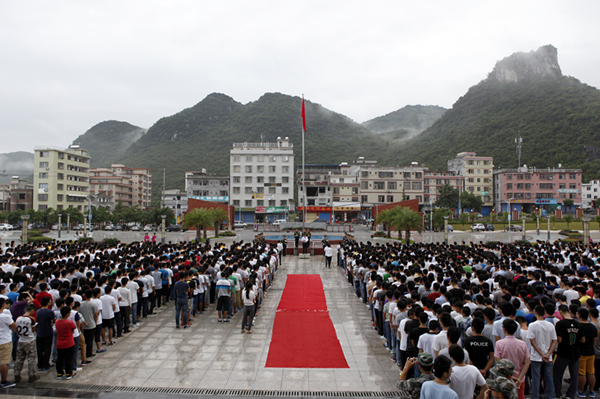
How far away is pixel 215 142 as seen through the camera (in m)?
99.5

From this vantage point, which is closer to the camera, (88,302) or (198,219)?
(88,302)

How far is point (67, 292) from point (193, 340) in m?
2.84

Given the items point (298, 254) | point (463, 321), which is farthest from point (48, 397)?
point (298, 254)

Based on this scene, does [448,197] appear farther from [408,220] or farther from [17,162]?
[17,162]

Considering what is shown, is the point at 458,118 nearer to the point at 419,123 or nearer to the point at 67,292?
the point at 419,123

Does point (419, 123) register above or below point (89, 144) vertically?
above

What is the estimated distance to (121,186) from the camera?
74.1m

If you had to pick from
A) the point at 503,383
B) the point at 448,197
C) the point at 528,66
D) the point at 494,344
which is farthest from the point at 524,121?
the point at 503,383

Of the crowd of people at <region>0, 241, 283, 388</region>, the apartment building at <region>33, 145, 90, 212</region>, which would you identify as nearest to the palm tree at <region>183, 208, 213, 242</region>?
the crowd of people at <region>0, 241, 283, 388</region>

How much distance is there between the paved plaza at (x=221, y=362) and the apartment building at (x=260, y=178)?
176 feet

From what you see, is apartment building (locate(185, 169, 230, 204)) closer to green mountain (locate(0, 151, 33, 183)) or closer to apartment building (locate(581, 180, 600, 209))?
apartment building (locate(581, 180, 600, 209))

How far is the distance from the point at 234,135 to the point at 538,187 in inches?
2844

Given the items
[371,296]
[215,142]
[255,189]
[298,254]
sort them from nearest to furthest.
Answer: [371,296] → [298,254] → [255,189] → [215,142]

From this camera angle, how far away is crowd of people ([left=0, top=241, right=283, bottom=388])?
619cm
